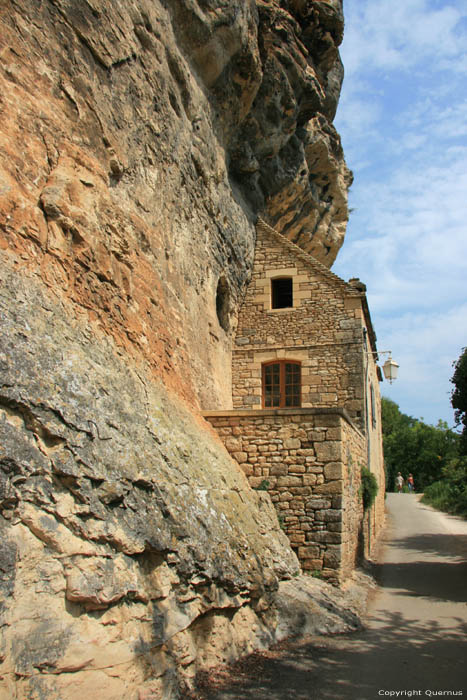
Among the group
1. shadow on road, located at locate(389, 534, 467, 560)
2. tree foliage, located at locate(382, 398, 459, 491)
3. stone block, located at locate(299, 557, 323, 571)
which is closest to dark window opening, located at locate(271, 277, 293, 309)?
shadow on road, located at locate(389, 534, 467, 560)

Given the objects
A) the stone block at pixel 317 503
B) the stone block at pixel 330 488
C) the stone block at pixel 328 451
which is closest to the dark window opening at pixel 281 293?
the stone block at pixel 328 451

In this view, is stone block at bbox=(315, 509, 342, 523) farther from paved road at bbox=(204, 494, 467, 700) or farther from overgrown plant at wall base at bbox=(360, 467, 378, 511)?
overgrown plant at wall base at bbox=(360, 467, 378, 511)

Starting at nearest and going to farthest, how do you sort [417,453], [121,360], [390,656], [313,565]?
[390,656], [121,360], [313,565], [417,453]

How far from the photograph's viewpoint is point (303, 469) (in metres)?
8.67

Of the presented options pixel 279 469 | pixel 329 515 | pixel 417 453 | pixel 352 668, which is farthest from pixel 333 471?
pixel 417 453

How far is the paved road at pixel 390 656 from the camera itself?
4906mm

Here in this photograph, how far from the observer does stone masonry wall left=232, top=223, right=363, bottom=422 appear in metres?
13.0

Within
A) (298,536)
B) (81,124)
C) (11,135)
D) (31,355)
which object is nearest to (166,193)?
(81,124)

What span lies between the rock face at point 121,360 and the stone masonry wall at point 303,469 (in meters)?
0.47

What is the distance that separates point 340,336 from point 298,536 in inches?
235

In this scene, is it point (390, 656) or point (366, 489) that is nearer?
point (390, 656)

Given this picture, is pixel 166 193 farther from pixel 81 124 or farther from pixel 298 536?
pixel 298 536

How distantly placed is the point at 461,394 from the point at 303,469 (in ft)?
12.4

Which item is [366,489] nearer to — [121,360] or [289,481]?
[289,481]
